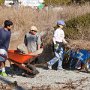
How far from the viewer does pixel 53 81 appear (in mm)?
11797

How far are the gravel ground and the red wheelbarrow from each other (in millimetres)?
260

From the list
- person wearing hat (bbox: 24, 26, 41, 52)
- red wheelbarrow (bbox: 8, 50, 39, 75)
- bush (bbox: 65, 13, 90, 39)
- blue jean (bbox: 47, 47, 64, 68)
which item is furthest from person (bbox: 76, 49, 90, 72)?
bush (bbox: 65, 13, 90, 39)

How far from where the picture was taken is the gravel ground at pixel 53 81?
11.0 metres

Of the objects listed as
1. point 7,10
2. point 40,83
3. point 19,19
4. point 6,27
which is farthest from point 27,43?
point 7,10

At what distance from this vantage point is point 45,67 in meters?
14.4

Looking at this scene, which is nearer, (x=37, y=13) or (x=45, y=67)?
(x=45, y=67)

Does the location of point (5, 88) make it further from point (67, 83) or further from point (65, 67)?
point (65, 67)

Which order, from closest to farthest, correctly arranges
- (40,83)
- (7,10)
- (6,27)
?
(40,83), (6,27), (7,10)

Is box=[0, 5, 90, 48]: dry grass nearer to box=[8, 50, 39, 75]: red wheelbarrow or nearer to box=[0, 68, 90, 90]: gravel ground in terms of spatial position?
box=[0, 68, 90, 90]: gravel ground

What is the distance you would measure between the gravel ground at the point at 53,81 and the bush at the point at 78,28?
2313 millimetres

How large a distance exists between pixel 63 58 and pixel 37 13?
32.9ft

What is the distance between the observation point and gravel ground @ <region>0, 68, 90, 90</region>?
11.0 metres

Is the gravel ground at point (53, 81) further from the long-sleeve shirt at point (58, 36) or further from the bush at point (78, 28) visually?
the bush at point (78, 28)

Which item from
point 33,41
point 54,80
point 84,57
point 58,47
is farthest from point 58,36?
point 54,80
